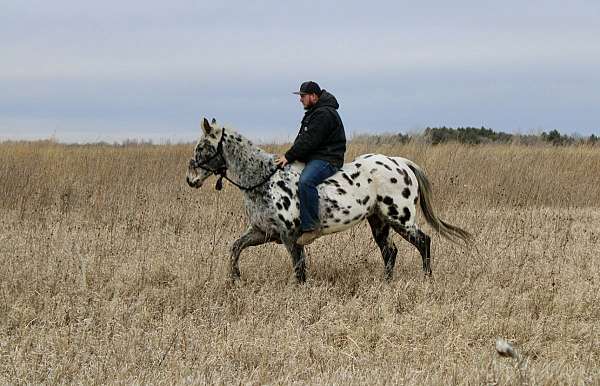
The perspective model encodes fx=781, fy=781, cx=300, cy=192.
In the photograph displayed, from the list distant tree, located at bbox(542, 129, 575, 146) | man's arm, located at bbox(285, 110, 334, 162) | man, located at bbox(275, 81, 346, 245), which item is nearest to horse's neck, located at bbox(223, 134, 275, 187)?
man, located at bbox(275, 81, 346, 245)

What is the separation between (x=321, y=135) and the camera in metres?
8.14

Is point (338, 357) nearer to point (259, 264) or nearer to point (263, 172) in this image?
point (263, 172)

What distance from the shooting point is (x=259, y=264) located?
918cm

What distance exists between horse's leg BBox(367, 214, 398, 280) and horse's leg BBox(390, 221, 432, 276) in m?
0.24

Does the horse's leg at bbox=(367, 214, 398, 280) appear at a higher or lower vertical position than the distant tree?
lower

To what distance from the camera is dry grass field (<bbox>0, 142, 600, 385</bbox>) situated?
18.2 feet

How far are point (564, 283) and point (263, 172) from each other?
3.45 metres

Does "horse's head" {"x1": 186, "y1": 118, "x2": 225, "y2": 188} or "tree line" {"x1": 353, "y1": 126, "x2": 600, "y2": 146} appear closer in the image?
"horse's head" {"x1": 186, "y1": 118, "x2": 225, "y2": 188}

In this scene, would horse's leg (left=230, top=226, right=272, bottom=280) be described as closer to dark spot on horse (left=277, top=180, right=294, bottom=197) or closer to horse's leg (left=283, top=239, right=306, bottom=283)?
horse's leg (left=283, top=239, right=306, bottom=283)

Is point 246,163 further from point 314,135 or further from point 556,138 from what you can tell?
point 556,138

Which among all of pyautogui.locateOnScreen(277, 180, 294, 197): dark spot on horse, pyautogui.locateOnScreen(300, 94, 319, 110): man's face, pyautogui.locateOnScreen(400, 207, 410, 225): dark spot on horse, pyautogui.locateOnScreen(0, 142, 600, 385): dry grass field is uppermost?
pyautogui.locateOnScreen(300, 94, 319, 110): man's face

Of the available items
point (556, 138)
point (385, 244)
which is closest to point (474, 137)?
point (556, 138)

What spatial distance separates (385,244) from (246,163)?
1916 millimetres

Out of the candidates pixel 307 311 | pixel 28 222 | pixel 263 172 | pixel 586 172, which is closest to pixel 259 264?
pixel 263 172
